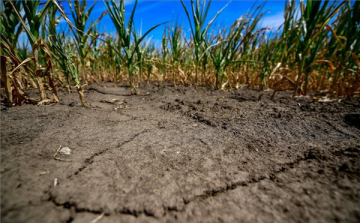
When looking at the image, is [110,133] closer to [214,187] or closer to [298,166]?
[214,187]

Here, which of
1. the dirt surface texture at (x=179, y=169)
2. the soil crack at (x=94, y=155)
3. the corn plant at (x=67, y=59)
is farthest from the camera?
the corn plant at (x=67, y=59)

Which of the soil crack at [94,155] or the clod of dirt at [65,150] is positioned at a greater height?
the clod of dirt at [65,150]

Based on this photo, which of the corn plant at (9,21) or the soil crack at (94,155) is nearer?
the soil crack at (94,155)

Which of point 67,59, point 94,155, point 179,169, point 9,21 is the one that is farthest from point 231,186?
point 9,21

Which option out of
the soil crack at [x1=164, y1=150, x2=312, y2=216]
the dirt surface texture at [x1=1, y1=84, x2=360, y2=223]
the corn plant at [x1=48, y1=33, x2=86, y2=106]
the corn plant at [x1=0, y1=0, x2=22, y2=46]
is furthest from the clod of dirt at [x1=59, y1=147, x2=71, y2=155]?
the corn plant at [x1=0, y1=0, x2=22, y2=46]

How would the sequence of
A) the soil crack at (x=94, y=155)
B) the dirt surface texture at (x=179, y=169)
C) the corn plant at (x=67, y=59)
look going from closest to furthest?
the dirt surface texture at (x=179, y=169)
the soil crack at (x=94, y=155)
the corn plant at (x=67, y=59)

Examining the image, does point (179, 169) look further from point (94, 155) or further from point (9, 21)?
point (9, 21)

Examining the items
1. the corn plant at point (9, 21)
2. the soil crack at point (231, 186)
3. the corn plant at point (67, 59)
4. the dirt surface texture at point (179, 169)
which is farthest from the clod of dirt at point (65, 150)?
the corn plant at point (9, 21)

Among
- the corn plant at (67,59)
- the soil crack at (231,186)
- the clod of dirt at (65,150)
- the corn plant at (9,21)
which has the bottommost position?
the soil crack at (231,186)

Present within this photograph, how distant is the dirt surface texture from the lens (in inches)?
15.4

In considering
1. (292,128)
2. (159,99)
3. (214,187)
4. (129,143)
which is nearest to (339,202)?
(214,187)

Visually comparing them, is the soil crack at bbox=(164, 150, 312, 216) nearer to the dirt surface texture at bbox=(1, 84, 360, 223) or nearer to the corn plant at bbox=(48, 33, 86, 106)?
the dirt surface texture at bbox=(1, 84, 360, 223)

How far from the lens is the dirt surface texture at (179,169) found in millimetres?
390

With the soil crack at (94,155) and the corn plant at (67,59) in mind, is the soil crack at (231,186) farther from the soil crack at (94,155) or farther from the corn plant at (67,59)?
the corn plant at (67,59)
